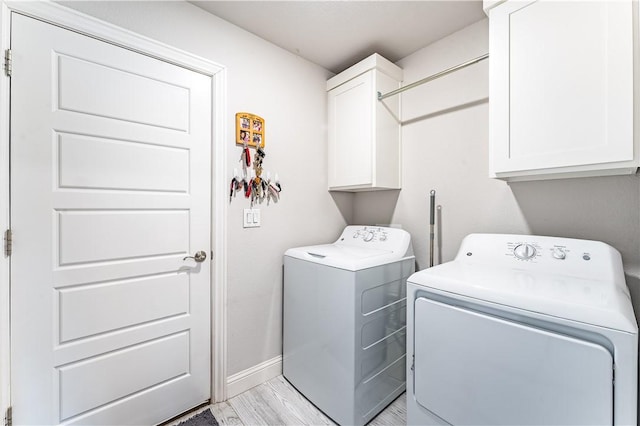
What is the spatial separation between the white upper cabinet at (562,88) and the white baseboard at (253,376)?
6.19ft

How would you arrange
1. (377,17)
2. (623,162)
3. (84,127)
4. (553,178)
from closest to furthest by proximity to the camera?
(623,162)
(84,127)
(553,178)
(377,17)

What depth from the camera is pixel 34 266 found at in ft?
3.96

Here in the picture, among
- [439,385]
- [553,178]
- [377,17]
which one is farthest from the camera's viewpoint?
[377,17]

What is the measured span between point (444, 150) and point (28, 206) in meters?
2.30

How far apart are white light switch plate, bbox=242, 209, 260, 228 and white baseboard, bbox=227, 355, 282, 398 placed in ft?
3.23

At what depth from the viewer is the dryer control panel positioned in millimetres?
1188

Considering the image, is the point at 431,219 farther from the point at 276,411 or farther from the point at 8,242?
the point at 8,242

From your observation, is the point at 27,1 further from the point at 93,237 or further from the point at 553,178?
the point at 553,178

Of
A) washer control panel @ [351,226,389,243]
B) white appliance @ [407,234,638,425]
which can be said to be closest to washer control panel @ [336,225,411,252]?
washer control panel @ [351,226,389,243]

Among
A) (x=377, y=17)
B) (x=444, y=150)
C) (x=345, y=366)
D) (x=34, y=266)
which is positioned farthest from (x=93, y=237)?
(x=444, y=150)

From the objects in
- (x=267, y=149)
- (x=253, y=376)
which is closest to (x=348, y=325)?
(x=253, y=376)

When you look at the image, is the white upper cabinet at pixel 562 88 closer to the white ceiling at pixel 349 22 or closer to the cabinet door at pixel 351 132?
the white ceiling at pixel 349 22

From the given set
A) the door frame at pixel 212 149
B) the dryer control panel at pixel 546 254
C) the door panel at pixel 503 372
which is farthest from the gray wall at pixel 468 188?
the door frame at pixel 212 149

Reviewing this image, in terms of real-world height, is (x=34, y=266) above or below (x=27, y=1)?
below
